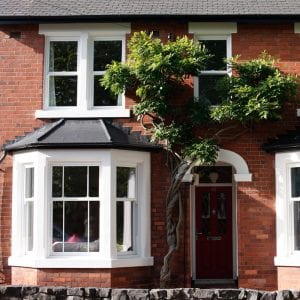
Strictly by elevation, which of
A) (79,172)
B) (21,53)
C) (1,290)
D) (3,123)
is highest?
(21,53)

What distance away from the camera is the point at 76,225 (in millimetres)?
11969

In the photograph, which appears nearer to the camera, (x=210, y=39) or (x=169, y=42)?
(x=169, y=42)

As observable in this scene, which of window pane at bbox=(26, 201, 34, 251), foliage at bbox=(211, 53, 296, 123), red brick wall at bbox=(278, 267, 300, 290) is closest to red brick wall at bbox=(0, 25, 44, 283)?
window pane at bbox=(26, 201, 34, 251)

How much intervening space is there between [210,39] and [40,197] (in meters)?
4.79

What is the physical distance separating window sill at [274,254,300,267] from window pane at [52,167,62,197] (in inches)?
172

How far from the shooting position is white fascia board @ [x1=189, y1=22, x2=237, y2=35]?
12.9 metres

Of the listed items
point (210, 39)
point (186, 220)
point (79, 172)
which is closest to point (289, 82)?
point (210, 39)

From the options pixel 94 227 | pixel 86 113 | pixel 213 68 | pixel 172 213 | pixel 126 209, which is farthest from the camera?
pixel 213 68

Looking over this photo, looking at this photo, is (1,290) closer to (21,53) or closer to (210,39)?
(21,53)

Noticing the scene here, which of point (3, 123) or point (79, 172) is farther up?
point (3, 123)

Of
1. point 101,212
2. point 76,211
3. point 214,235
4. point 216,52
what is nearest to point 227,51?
point 216,52

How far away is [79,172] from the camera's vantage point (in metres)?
12.0

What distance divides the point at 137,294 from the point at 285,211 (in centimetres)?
427

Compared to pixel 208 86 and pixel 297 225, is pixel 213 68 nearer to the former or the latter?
pixel 208 86
